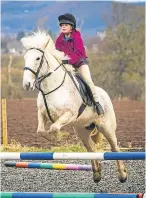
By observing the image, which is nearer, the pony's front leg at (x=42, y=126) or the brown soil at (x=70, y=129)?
the pony's front leg at (x=42, y=126)

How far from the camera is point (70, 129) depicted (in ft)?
57.5

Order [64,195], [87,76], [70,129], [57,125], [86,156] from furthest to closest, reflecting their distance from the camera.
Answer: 1. [70,129]
2. [87,76]
3. [57,125]
4. [86,156]
5. [64,195]

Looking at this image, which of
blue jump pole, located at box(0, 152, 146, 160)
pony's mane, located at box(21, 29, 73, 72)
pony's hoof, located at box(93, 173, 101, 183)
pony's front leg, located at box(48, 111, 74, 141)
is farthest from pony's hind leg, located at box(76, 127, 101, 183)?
blue jump pole, located at box(0, 152, 146, 160)

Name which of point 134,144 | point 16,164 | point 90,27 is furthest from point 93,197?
point 90,27

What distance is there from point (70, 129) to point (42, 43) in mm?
11114

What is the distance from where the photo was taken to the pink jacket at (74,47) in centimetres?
669

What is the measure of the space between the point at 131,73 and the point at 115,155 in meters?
33.3

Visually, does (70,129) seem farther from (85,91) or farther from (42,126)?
(42,126)

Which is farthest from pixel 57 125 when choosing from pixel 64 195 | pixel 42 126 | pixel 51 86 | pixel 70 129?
pixel 70 129

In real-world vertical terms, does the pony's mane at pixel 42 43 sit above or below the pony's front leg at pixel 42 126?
above

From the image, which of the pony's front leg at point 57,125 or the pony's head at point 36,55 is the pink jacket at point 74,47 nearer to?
the pony's head at point 36,55

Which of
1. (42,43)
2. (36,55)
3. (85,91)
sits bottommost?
(85,91)

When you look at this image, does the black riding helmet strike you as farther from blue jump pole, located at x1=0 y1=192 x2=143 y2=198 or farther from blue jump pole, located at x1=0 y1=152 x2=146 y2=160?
blue jump pole, located at x1=0 y1=192 x2=143 y2=198

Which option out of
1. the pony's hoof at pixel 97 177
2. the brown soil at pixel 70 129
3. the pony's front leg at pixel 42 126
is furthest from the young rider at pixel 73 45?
the brown soil at pixel 70 129
